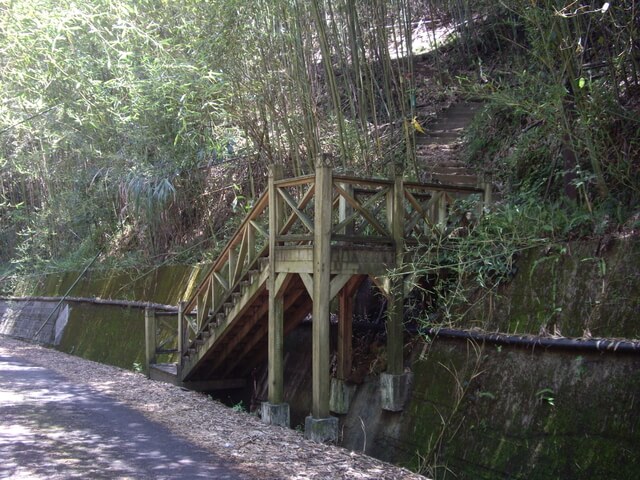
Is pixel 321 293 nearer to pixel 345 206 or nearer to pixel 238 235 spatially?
pixel 345 206

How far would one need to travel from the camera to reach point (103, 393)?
847 centimetres

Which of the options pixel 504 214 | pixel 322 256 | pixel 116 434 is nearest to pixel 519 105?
pixel 504 214

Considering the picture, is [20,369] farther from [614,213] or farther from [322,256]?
[614,213]

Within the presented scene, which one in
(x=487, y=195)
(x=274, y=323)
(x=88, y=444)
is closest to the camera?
(x=88, y=444)

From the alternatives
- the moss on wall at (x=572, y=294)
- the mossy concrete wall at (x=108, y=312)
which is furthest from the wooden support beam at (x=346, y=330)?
the mossy concrete wall at (x=108, y=312)

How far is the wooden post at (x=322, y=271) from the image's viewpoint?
6090 millimetres

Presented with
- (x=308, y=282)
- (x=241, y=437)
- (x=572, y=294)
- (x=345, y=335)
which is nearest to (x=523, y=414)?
(x=572, y=294)

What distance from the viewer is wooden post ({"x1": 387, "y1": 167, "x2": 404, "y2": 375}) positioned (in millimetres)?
6375

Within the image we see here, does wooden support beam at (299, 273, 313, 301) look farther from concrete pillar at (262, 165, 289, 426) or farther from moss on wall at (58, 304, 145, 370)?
moss on wall at (58, 304, 145, 370)

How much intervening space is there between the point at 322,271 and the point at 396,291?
2.65ft

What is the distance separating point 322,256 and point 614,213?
2473 mm

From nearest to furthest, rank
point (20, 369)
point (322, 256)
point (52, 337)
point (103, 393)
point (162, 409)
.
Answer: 1. point (322, 256)
2. point (162, 409)
3. point (103, 393)
4. point (20, 369)
5. point (52, 337)

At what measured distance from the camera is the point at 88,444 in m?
5.68

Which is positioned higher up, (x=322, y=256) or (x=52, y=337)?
(x=322, y=256)
